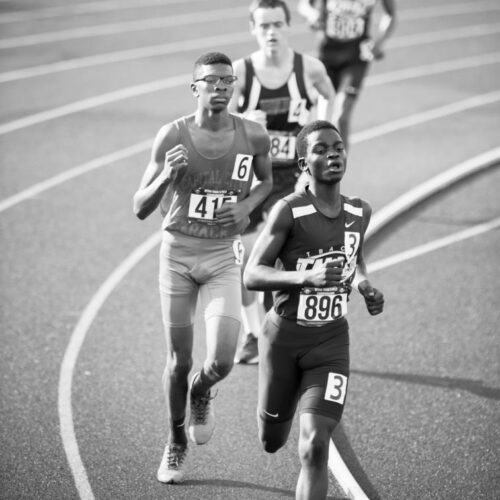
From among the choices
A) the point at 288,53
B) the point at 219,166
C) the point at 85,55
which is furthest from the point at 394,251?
the point at 85,55

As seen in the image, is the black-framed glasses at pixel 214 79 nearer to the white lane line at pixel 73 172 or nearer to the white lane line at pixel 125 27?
the white lane line at pixel 73 172

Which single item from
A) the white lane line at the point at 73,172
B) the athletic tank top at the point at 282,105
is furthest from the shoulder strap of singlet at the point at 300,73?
the white lane line at the point at 73,172

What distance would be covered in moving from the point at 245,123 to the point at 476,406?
2521 mm

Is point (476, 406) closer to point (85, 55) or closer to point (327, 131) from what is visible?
point (327, 131)

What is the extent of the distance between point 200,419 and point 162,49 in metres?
12.5

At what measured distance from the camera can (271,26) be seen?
620 cm

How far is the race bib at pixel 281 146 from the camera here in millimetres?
6273

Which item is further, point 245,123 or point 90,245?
point 90,245

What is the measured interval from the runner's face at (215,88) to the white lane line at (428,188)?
4214mm

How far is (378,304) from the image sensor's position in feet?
13.7

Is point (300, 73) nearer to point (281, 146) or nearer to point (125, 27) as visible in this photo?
point (281, 146)

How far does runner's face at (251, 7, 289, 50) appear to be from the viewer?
6129mm

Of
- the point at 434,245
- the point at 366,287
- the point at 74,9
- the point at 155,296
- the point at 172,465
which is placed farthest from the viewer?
the point at 74,9

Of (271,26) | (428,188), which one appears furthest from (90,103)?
(271,26)
